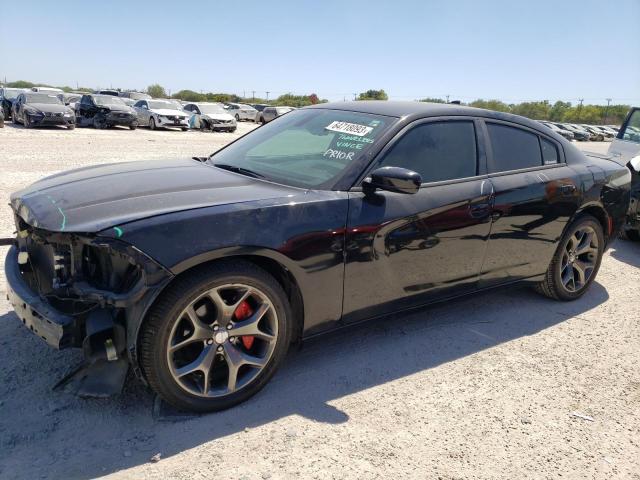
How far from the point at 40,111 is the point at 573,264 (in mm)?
19146

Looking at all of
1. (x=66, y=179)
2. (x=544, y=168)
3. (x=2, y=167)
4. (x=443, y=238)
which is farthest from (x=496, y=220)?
(x=2, y=167)

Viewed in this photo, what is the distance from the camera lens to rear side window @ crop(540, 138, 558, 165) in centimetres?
402

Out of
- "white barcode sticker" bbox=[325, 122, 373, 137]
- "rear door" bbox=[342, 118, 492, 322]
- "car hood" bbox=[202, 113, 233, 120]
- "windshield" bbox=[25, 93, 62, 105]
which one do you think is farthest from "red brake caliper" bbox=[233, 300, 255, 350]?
"car hood" bbox=[202, 113, 233, 120]

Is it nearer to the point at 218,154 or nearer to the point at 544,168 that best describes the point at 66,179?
the point at 218,154

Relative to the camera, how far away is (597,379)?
3178 millimetres

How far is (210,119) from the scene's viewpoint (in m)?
25.1

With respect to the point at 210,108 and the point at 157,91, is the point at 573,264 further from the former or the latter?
the point at 157,91

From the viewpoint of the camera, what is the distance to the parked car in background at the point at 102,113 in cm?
2067

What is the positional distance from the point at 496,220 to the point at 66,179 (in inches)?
113

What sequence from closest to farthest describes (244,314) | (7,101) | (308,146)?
(244,314) < (308,146) < (7,101)

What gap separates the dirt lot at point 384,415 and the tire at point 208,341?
0.41ft

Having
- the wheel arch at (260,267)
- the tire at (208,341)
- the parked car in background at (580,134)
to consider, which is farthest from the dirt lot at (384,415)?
the parked car in background at (580,134)

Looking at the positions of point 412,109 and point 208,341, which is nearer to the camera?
point 208,341

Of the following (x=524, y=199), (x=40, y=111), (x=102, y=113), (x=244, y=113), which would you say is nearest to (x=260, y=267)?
(x=524, y=199)
